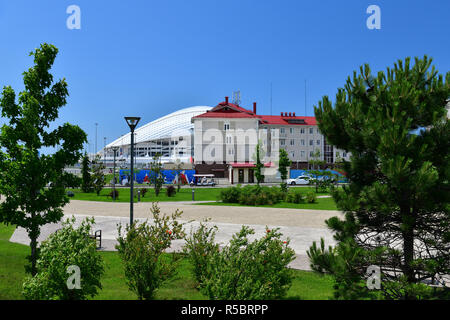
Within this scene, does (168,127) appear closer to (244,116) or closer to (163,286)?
(244,116)

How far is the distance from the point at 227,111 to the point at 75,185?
65.7 meters

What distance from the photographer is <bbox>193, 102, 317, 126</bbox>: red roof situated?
234 ft

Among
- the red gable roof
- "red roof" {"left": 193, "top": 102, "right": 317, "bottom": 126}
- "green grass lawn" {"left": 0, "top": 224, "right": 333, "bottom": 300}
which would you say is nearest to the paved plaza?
"green grass lawn" {"left": 0, "top": 224, "right": 333, "bottom": 300}

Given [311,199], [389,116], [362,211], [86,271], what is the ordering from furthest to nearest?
1. [311,199]
2. [86,271]
3. [362,211]
4. [389,116]

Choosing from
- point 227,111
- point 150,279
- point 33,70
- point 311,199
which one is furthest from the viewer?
point 227,111

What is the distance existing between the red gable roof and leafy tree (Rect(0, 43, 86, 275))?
61457 mm

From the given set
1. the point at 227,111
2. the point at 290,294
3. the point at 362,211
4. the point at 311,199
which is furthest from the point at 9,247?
the point at 227,111

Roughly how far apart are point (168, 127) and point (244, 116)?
72.4 metres

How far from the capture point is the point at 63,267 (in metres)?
5.63

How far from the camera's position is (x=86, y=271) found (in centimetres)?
580

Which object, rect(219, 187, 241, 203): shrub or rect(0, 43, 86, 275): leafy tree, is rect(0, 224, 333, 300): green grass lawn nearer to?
rect(0, 43, 86, 275): leafy tree

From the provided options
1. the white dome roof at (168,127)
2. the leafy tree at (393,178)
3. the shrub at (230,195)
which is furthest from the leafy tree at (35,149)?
the white dome roof at (168,127)
